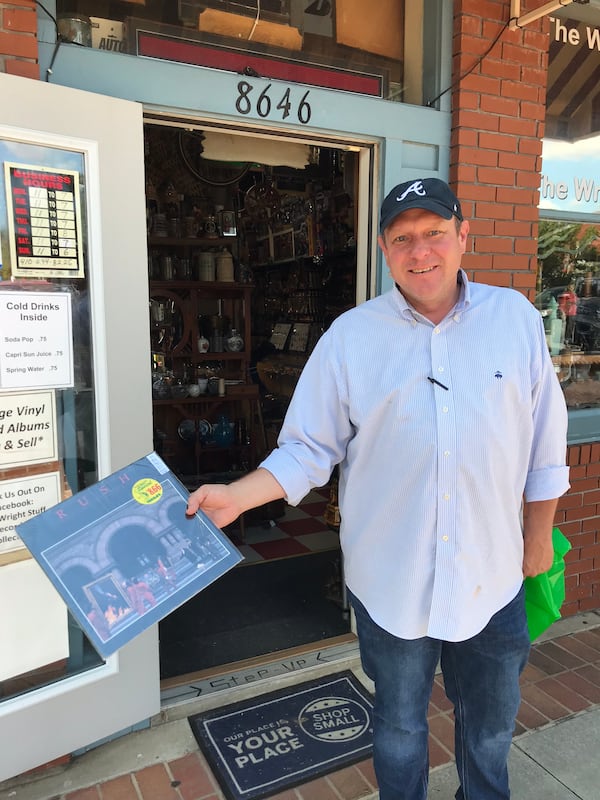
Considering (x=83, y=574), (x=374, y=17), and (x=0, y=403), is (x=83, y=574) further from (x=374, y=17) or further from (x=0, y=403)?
(x=374, y=17)

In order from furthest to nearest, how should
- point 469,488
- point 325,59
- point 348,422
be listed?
point 325,59 < point 348,422 < point 469,488

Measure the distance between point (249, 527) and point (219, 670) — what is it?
1.94 metres

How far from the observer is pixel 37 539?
1.43 meters

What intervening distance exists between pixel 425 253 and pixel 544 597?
44.4 inches

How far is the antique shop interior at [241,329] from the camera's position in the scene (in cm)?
367

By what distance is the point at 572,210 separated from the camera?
10.9 ft

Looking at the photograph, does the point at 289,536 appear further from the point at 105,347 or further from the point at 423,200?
the point at 423,200

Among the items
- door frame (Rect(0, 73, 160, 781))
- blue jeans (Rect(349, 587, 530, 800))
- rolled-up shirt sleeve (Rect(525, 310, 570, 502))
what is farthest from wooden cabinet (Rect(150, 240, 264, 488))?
rolled-up shirt sleeve (Rect(525, 310, 570, 502))

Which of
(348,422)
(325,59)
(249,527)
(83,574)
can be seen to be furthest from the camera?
(249,527)

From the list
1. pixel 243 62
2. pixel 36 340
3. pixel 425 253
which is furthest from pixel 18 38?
pixel 425 253

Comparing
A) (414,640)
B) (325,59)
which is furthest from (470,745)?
(325,59)

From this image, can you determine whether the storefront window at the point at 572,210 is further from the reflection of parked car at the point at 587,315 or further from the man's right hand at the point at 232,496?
the man's right hand at the point at 232,496

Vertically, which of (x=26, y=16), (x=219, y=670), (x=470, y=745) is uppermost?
(x=26, y=16)

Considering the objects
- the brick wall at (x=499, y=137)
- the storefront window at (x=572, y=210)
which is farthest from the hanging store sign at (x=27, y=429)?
the storefront window at (x=572, y=210)
